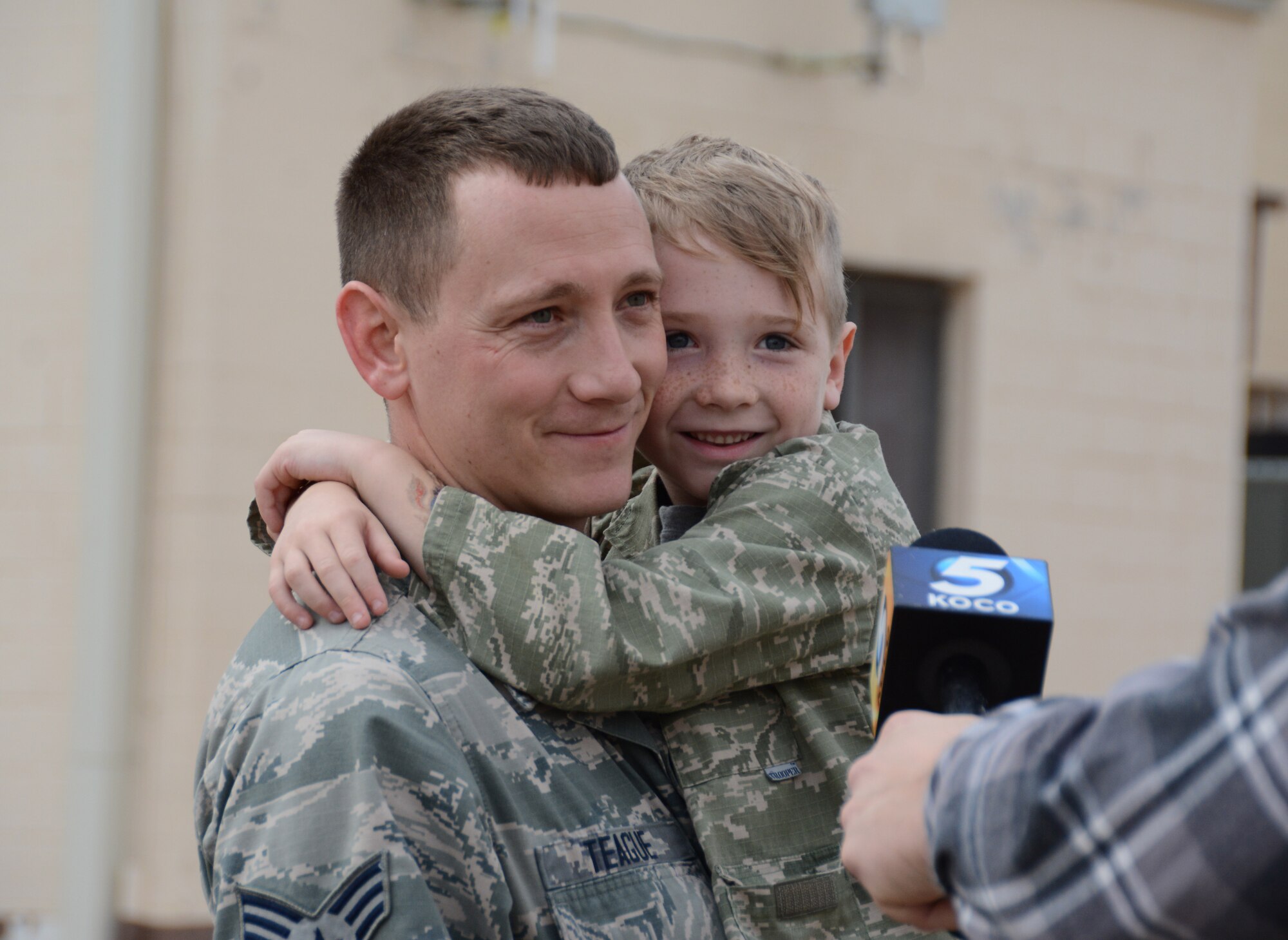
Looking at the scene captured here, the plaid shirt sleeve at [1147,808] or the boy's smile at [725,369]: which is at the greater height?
the boy's smile at [725,369]

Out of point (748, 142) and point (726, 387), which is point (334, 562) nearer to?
point (726, 387)

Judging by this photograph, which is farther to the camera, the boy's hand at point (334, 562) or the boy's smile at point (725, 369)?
the boy's smile at point (725, 369)

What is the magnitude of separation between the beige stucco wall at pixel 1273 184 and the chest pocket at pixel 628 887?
27.4 ft

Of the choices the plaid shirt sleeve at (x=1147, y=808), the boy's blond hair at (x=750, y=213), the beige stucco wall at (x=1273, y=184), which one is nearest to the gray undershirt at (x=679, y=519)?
the boy's blond hair at (x=750, y=213)

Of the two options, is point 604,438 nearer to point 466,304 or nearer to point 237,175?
point 466,304

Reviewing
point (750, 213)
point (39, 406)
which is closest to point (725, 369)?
point (750, 213)

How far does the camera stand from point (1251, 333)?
9.13m

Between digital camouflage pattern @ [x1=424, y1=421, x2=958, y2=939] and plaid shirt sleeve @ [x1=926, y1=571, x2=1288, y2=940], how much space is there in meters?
0.75

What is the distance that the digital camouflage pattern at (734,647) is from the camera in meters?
1.84

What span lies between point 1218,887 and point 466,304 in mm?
1349

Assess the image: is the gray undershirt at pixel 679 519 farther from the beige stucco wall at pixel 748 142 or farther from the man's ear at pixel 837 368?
the beige stucco wall at pixel 748 142

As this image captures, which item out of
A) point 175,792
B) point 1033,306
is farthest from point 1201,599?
point 175,792

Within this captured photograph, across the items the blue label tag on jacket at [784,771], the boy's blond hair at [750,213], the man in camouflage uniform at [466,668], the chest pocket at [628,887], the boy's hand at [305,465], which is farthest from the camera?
the boy's blond hair at [750,213]

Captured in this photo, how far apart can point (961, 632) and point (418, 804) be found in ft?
2.23
